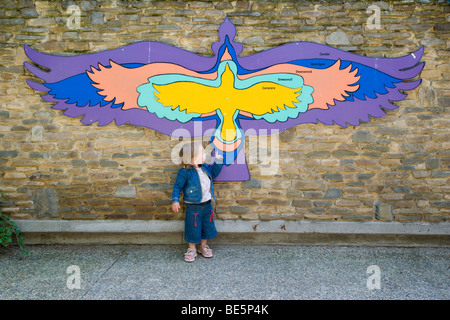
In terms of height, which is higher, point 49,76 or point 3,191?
point 49,76

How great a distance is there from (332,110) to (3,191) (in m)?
4.21

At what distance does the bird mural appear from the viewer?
3631 mm

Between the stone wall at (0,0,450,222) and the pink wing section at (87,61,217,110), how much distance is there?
0.94 feet

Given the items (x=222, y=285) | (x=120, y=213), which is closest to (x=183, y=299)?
(x=222, y=285)

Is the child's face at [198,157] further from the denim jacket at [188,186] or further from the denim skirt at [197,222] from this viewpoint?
the denim skirt at [197,222]

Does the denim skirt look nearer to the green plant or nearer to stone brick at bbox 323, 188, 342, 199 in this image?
stone brick at bbox 323, 188, 342, 199

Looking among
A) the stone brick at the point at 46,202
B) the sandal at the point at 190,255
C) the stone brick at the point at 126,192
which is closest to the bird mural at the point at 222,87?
the stone brick at the point at 126,192

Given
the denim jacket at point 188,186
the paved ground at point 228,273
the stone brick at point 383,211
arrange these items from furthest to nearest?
the stone brick at point 383,211
the denim jacket at point 188,186
the paved ground at point 228,273

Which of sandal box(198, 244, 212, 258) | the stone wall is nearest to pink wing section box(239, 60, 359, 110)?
the stone wall

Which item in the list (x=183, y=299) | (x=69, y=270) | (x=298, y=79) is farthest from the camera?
(x=298, y=79)

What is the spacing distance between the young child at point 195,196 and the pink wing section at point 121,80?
95 cm

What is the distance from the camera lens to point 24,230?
3793 mm

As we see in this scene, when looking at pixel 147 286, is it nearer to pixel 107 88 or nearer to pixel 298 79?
pixel 107 88

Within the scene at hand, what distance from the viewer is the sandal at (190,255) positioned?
11.2ft
